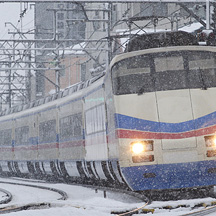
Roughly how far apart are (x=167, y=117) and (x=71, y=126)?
8.47 metres

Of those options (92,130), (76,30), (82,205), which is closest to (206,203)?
(82,205)

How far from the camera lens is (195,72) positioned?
11664 millimetres

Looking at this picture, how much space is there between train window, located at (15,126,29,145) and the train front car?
1451cm

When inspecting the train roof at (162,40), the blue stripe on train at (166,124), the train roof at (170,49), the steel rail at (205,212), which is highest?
the train roof at (162,40)

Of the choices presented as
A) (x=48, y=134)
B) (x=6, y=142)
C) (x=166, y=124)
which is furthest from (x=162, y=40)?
(x=6, y=142)

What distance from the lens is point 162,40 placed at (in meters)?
12.7

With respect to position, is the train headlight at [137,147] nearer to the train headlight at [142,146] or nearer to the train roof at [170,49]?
the train headlight at [142,146]

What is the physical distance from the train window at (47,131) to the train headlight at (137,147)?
35.1 ft

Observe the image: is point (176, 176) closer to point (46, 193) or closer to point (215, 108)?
point (215, 108)

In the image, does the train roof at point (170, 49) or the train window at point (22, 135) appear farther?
the train window at point (22, 135)

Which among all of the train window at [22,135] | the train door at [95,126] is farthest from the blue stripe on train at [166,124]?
the train window at [22,135]

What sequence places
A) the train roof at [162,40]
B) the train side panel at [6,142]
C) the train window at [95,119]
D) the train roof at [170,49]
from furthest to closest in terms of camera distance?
the train side panel at [6,142] < the train window at [95,119] < the train roof at [162,40] < the train roof at [170,49]

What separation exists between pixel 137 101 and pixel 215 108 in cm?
136

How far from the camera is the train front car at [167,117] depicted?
1091 cm
